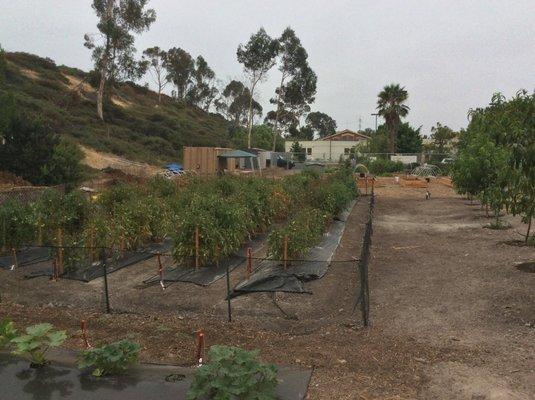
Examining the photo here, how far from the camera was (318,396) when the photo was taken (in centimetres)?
450

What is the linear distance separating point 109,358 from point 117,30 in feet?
146

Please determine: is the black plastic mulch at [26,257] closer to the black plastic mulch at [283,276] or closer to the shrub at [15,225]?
the shrub at [15,225]

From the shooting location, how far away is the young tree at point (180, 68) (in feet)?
272

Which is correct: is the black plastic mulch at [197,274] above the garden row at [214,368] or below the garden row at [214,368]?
below

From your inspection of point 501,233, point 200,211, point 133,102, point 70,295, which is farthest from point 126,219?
point 133,102

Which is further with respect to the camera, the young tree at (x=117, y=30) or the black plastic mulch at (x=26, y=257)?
the young tree at (x=117, y=30)

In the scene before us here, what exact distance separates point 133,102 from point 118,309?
60695mm

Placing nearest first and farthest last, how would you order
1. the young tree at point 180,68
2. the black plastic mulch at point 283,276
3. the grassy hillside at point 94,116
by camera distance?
the black plastic mulch at point 283,276 → the grassy hillside at point 94,116 → the young tree at point 180,68

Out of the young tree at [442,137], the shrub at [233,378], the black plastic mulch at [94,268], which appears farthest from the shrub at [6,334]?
the young tree at [442,137]

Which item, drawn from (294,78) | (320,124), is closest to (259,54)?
(294,78)

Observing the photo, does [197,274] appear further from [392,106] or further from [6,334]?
[392,106]

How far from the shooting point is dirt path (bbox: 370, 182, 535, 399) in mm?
4906

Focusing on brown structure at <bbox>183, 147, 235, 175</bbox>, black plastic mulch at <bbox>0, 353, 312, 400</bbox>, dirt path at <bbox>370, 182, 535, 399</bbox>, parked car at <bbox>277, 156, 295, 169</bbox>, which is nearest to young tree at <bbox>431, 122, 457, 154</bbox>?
parked car at <bbox>277, 156, 295, 169</bbox>

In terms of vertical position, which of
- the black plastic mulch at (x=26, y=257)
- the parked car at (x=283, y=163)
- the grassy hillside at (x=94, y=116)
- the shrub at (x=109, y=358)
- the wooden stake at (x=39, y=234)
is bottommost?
the black plastic mulch at (x=26, y=257)
